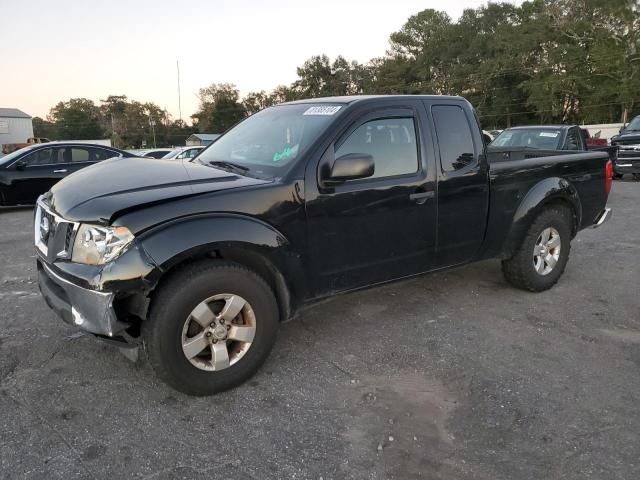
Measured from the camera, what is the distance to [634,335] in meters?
3.99

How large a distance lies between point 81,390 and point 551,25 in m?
55.2

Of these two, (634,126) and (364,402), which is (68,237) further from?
(634,126)

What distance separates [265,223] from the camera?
3086 millimetres

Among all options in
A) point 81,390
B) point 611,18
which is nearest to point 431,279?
point 81,390

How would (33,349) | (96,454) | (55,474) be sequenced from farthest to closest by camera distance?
(33,349), (96,454), (55,474)

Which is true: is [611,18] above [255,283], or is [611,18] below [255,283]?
above

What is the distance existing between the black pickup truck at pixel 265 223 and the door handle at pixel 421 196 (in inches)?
0.6

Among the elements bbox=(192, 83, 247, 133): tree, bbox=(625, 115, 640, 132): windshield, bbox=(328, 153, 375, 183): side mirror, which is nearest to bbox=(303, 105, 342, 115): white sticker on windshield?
bbox=(328, 153, 375, 183): side mirror

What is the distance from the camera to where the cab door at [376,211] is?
3355mm

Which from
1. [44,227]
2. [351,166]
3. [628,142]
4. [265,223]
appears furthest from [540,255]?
[628,142]

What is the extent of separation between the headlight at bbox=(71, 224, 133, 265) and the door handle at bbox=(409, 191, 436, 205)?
2065mm

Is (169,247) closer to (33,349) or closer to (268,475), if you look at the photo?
(268,475)

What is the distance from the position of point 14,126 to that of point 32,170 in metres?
55.8

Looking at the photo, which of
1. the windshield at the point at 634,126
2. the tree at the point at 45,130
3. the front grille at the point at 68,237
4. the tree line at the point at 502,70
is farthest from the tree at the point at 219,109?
the front grille at the point at 68,237
